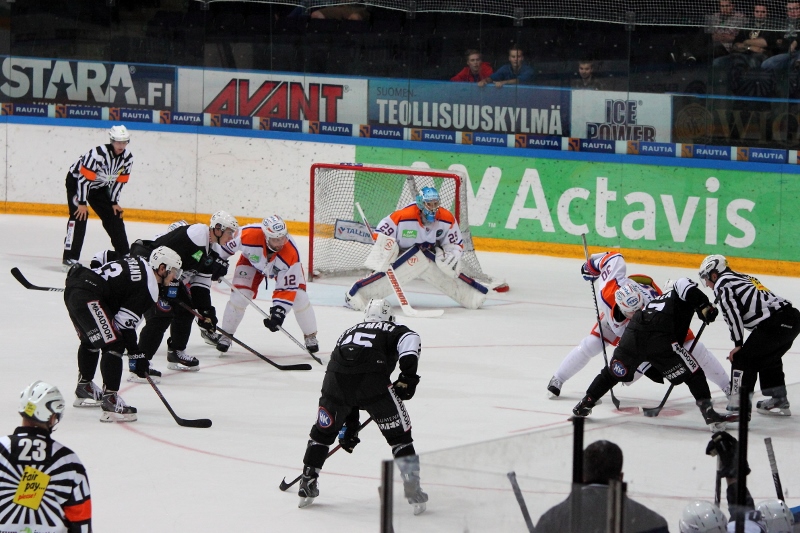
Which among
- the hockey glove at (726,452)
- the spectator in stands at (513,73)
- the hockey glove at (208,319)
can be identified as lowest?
the hockey glove at (208,319)

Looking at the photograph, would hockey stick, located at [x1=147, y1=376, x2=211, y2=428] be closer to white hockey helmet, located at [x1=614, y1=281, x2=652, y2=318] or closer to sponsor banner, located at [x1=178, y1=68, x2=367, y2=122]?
white hockey helmet, located at [x1=614, y1=281, x2=652, y2=318]

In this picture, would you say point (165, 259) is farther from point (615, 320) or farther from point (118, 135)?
point (118, 135)

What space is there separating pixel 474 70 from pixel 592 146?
1.59 m

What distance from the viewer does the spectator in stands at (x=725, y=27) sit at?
1217 centimetres

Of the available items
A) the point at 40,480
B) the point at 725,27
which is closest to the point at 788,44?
the point at 725,27

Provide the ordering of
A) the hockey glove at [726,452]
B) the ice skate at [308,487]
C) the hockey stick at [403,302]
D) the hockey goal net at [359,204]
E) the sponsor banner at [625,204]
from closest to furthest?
the hockey glove at [726,452]
the ice skate at [308,487]
the hockey stick at [403,302]
the hockey goal net at [359,204]
the sponsor banner at [625,204]

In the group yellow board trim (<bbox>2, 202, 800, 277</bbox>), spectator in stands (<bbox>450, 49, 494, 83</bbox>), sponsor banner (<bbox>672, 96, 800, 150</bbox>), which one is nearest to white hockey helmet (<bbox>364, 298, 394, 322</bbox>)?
yellow board trim (<bbox>2, 202, 800, 277</bbox>)

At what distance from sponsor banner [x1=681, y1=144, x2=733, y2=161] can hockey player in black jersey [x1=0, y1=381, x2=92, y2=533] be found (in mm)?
8799

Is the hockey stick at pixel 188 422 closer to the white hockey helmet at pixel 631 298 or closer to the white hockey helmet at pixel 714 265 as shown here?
the white hockey helmet at pixel 631 298

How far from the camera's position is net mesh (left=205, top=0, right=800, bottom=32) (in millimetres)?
12180

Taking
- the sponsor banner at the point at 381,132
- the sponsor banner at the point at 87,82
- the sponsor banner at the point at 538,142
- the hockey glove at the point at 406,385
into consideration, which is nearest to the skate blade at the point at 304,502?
the hockey glove at the point at 406,385

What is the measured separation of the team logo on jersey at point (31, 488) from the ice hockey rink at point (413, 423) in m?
1.15

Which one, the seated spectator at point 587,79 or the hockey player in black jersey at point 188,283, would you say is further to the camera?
the seated spectator at point 587,79

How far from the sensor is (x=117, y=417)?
22.2 ft
